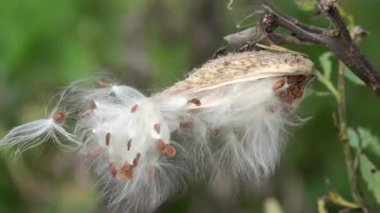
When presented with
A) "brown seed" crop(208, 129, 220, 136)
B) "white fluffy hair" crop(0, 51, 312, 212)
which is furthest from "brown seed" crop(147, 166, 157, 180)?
"brown seed" crop(208, 129, 220, 136)

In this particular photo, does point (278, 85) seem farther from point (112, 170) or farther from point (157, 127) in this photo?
point (112, 170)

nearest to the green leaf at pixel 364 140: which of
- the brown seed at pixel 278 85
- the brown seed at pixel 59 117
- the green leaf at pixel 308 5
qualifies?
the green leaf at pixel 308 5

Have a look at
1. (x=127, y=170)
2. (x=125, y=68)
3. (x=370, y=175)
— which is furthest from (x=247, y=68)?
(x=125, y=68)

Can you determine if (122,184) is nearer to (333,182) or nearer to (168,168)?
(168,168)

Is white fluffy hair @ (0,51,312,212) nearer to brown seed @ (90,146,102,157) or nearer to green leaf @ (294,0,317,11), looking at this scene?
brown seed @ (90,146,102,157)

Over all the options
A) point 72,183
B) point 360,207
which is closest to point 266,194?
point 72,183
